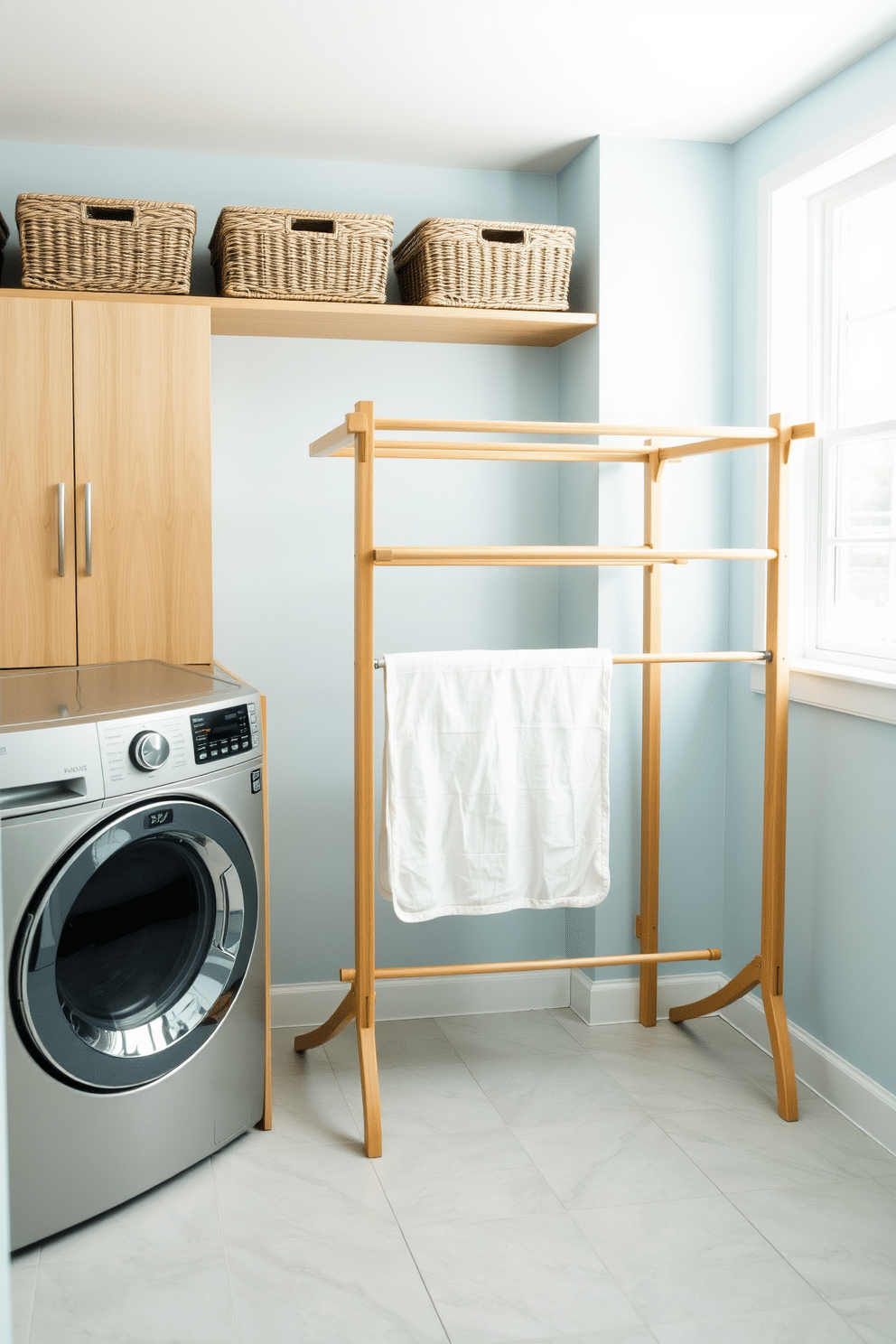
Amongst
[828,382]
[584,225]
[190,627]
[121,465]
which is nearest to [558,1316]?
[190,627]

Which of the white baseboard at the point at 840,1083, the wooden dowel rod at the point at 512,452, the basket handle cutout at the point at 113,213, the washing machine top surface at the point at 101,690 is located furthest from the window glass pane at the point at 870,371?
the basket handle cutout at the point at 113,213

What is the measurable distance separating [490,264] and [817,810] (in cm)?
144

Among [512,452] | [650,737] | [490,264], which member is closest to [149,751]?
[512,452]

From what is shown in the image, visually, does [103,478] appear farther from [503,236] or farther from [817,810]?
[817,810]

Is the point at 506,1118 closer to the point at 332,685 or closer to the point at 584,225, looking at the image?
the point at 332,685

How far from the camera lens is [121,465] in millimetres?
2340

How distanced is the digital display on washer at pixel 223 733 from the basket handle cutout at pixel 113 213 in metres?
1.10

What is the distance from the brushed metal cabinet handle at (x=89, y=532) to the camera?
91.1 inches

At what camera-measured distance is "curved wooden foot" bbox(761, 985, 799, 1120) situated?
2281 mm

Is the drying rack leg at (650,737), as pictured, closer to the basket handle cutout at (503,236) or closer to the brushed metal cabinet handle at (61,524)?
the basket handle cutout at (503,236)

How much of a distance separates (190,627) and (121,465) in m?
0.38

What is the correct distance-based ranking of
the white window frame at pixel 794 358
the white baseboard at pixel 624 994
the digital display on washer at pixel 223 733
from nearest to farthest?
1. the digital display on washer at pixel 223 733
2. the white window frame at pixel 794 358
3. the white baseboard at pixel 624 994

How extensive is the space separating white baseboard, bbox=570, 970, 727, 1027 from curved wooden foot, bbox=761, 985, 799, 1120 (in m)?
0.48

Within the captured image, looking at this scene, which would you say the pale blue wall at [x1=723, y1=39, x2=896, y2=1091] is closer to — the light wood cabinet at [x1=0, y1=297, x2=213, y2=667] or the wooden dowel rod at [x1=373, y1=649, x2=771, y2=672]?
the wooden dowel rod at [x1=373, y1=649, x2=771, y2=672]
